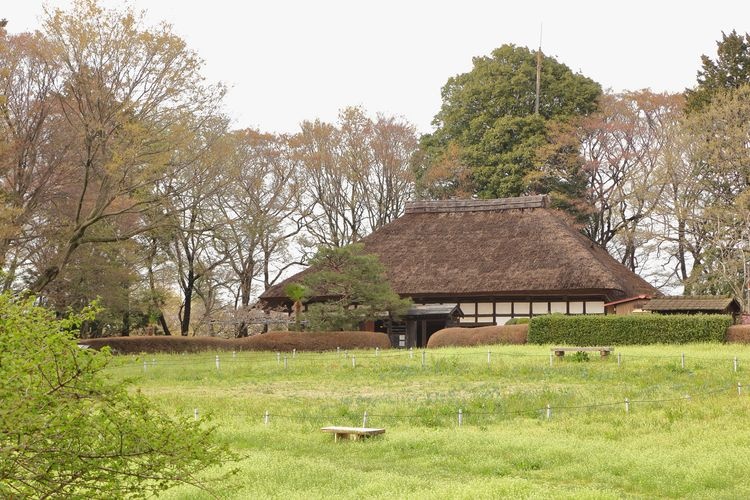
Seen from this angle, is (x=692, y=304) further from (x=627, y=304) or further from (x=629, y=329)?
(x=627, y=304)

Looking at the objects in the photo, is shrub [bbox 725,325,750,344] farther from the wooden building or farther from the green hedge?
the wooden building

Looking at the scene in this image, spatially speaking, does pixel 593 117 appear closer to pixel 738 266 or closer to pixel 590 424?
pixel 738 266

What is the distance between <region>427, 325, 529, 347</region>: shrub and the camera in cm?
3956

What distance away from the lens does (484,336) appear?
40156 millimetres

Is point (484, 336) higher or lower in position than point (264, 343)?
higher

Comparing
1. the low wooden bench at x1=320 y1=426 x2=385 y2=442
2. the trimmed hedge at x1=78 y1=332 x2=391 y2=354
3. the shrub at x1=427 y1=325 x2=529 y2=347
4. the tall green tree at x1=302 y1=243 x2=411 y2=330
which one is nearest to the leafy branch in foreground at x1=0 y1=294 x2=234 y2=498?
the low wooden bench at x1=320 y1=426 x2=385 y2=442

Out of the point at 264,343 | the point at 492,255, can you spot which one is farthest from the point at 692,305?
the point at 264,343

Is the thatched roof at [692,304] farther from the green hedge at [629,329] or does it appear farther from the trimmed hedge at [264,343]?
the trimmed hedge at [264,343]

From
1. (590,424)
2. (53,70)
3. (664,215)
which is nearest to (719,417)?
(590,424)

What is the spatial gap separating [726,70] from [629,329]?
70.6 ft

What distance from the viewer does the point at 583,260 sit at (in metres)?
46.2

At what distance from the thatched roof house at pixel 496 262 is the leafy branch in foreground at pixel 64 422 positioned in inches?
1513

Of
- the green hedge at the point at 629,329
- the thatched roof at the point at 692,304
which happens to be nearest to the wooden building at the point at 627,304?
the thatched roof at the point at 692,304

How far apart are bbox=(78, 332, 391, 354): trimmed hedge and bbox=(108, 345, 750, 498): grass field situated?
26.7 ft
